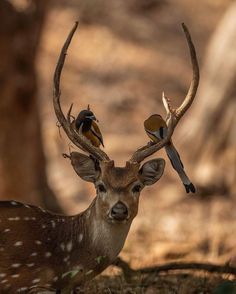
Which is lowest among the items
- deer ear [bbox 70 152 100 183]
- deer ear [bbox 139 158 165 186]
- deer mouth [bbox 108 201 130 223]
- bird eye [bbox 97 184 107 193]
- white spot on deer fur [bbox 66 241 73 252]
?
white spot on deer fur [bbox 66 241 73 252]

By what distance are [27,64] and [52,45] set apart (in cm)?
981

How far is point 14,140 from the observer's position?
1434 cm

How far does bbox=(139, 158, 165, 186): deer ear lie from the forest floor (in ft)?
18.6

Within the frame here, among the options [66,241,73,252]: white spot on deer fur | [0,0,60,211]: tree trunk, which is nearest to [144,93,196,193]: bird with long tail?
[66,241,73,252]: white spot on deer fur

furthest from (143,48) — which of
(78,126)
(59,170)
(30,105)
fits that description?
(78,126)

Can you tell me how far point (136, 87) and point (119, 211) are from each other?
15.6m

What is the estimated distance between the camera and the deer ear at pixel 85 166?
7.30 meters

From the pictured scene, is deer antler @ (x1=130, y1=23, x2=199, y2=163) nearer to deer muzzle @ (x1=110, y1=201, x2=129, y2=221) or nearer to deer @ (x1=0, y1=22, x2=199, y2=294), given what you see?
deer @ (x1=0, y1=22, x2=199, y2=294)

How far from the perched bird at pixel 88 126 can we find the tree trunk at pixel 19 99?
581 cm

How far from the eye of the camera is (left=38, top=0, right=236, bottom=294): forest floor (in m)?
17.3

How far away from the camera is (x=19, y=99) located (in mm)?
14016

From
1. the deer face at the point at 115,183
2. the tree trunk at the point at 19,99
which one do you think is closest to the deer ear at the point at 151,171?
the deer face at the point at 115,183

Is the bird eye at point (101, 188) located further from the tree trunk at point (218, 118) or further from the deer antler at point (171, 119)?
the tree trunk at point (218, 118)

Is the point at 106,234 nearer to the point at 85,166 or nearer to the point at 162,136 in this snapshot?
the point at 85,166
